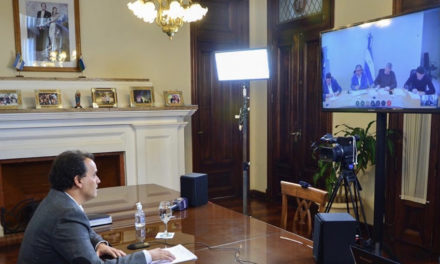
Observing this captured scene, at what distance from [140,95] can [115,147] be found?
638mm

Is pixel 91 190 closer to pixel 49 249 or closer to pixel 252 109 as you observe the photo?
pixel 49 249

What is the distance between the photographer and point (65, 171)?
1520 millimetres

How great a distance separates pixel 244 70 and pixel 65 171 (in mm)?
2611

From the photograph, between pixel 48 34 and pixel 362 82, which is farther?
pixel 48 34

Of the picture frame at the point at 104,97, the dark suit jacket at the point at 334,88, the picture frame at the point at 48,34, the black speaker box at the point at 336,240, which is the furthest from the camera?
the picture frame at the point at 104,97

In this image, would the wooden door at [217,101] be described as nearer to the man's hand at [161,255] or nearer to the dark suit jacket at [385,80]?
the dark suit jacket at [385,80]

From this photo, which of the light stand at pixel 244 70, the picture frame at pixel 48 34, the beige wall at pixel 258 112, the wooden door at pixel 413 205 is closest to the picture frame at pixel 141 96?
the picture frame at pixel 48 34

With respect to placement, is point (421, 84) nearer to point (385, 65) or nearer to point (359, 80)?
point (385, 65)

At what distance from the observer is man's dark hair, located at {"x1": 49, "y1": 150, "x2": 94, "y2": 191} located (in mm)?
1519

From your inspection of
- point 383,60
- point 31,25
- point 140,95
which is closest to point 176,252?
point 383,60

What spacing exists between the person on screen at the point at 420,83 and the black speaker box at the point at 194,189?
55.6 inches

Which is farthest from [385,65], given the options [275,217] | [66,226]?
[275,217]

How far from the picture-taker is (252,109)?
17.8 ft

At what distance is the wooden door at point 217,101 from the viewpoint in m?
4.95
